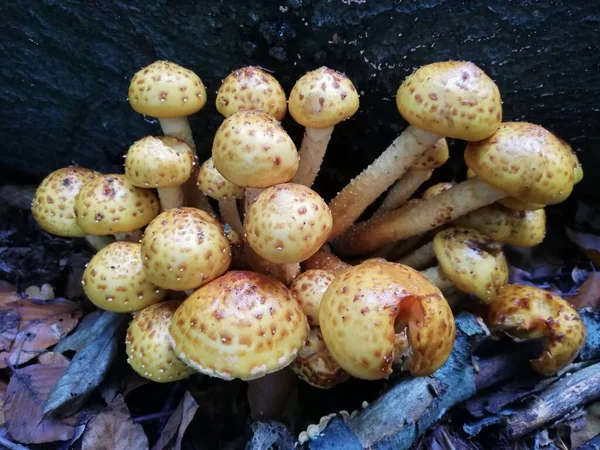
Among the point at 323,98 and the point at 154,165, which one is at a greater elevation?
the point at 323,98

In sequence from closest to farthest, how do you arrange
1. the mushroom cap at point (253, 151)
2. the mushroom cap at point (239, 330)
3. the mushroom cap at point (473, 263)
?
the mushroom cap at point (239, 330) → the mushroom cap at point (253, 151) → the mushroom cap at point (473, 263)

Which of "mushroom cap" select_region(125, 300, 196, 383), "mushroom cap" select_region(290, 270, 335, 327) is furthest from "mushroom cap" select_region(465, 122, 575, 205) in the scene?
"mushroom cap" select_region(125, 300, 196, 383)

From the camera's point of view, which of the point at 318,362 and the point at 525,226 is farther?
the point at 525,226

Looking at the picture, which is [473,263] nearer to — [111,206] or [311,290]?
[311,290]

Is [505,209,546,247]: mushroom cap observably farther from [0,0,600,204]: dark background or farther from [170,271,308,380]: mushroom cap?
[170,271,308,380]: mushroom cap

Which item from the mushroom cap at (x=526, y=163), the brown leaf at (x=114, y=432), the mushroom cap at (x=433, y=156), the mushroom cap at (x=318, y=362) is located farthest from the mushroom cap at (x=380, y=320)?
the brown leaf at (x=114, y=432)

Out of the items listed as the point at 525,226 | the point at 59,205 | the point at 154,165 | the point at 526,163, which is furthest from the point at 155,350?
the point at 525,226

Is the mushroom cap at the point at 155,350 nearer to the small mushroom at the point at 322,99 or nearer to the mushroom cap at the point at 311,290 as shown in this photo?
the mushroom cap at the point at 311,290

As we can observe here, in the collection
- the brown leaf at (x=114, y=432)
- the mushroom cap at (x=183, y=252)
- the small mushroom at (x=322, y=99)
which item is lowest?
the brown leaf at (x=114, y=432)
